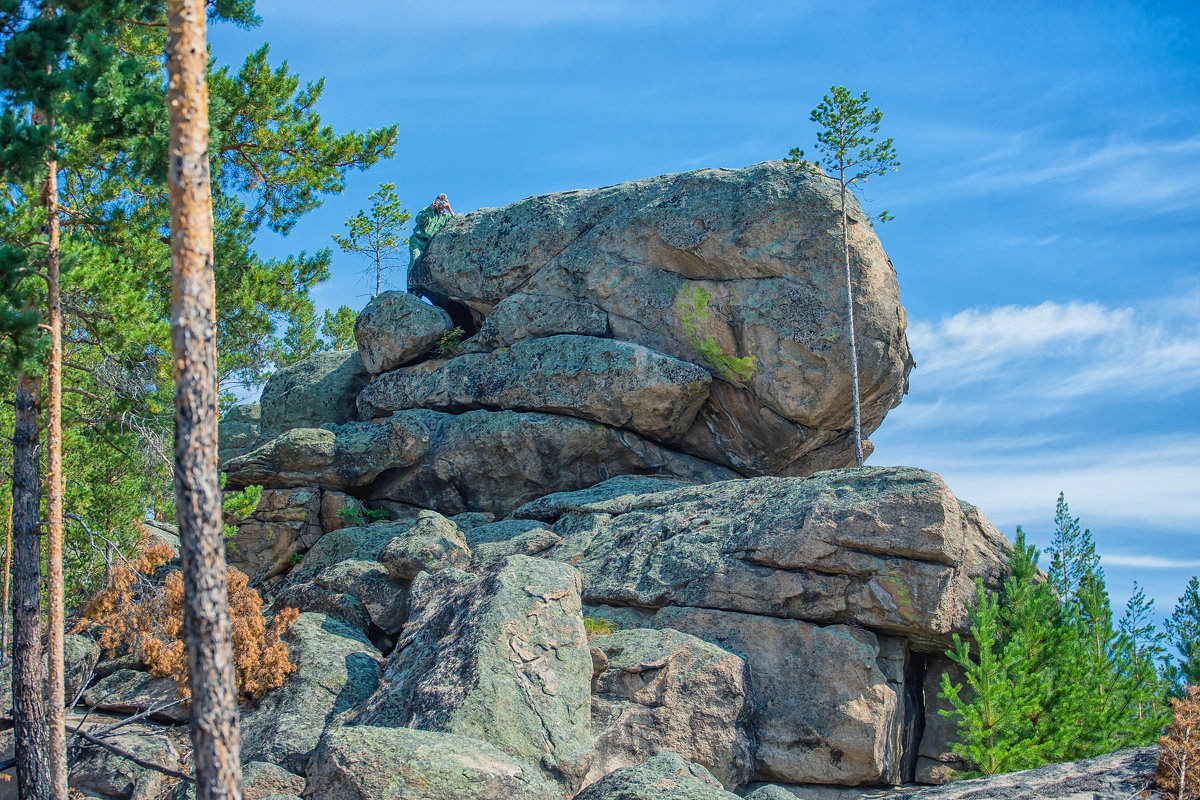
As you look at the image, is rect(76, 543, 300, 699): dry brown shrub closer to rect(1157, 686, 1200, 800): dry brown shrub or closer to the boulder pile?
the boulder pile

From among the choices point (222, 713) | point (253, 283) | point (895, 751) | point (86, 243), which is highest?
point (253, 283)

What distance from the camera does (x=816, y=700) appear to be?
18797 mm

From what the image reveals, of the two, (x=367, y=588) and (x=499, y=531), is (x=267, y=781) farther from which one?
(x=499, y=531)

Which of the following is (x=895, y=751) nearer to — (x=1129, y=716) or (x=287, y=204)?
A: (x=1129, y=716)

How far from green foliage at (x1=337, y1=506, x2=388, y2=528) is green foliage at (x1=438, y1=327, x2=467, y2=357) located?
6.06m

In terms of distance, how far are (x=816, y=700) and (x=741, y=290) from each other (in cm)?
1363

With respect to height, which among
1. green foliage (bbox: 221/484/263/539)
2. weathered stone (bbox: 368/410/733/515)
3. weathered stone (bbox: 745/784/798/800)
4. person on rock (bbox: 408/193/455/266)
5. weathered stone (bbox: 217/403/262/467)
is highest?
person on rock (bbox: 408/193/455/266)

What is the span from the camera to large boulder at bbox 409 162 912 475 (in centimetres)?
2816

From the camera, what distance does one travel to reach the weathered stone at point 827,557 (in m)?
19.2

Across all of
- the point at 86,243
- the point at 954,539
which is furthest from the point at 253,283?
the point at 954,539

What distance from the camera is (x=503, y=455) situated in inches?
1117

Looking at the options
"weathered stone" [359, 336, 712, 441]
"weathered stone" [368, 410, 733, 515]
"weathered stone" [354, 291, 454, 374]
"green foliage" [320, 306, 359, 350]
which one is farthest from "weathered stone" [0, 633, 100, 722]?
"green foliage" [320, 306, 359, 350]

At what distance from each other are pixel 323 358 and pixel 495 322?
7.83m

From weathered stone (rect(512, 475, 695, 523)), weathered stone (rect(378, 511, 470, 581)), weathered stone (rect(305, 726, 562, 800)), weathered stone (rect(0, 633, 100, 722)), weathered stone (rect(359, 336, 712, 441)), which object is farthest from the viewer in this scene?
weathered stone (rect(359, 336, 712, 441))
